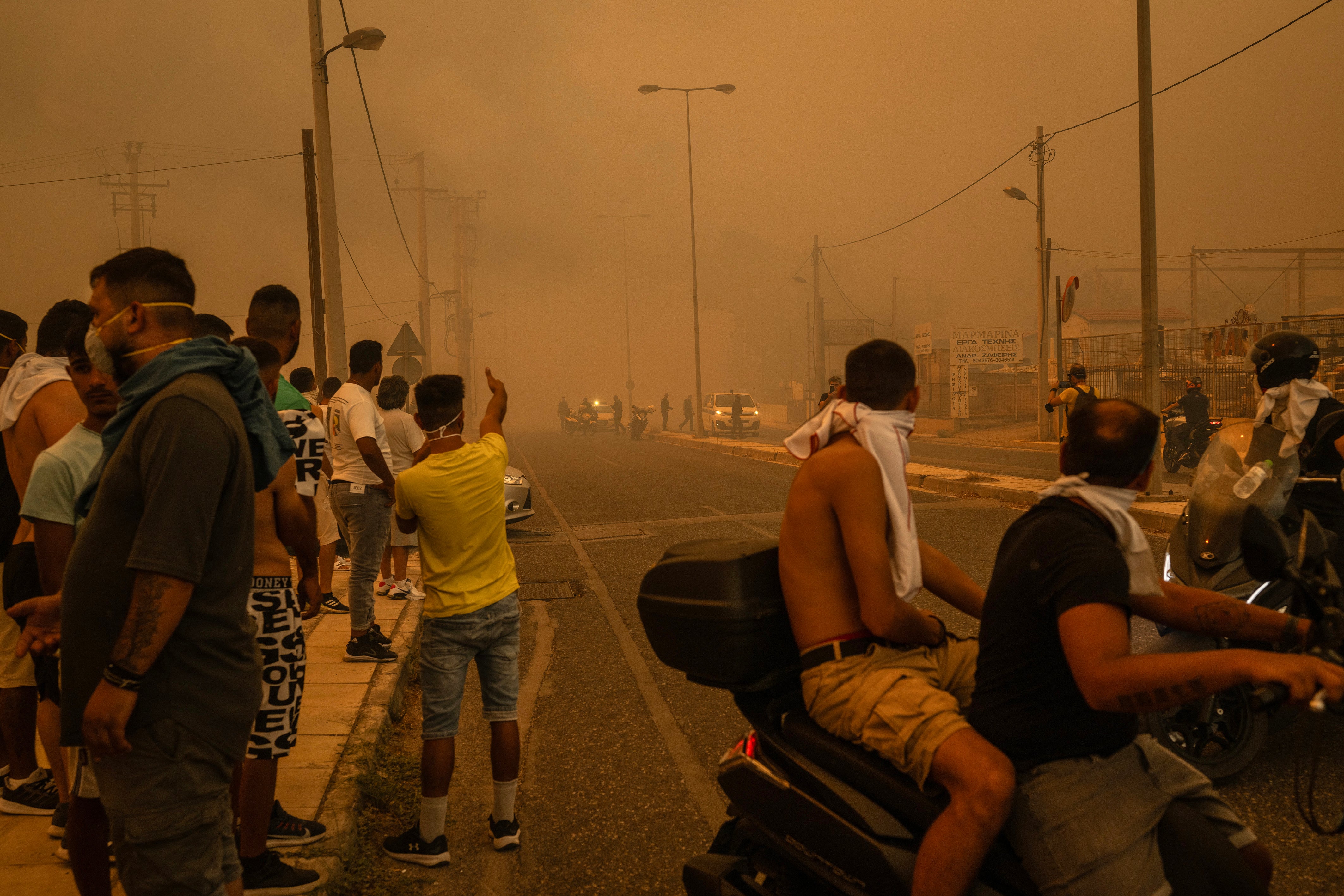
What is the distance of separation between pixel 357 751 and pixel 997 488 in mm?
11930

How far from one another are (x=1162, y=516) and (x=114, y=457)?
11.2 m

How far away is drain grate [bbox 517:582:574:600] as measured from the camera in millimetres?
8562

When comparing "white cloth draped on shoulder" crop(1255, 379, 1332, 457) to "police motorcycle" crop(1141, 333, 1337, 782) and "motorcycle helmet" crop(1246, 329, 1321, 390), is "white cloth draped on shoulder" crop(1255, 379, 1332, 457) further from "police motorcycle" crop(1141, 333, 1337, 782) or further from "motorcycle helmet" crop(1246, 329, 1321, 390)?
Answer: "police motorcycle" crop(1141, 333, 1337, 782)

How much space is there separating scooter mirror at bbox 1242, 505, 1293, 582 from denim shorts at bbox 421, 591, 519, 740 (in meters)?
2.59

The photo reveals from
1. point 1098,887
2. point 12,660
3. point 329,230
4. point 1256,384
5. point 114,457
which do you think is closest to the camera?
point 1098,887

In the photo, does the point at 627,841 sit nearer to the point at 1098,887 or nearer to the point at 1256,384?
the point at 1098,887

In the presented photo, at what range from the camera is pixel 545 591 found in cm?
884

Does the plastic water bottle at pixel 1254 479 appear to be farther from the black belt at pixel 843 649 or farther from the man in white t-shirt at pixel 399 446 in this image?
the man in white t-shirt at pixel 399 446

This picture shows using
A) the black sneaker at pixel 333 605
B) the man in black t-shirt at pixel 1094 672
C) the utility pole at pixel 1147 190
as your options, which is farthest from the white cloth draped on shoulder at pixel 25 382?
the utility pole at pixel 1147 190

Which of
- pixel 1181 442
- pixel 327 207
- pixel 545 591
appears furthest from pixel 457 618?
pixel 1181 442

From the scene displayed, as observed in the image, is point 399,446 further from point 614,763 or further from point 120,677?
point 120,677

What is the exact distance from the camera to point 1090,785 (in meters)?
2.05

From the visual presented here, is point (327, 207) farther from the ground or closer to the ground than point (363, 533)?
farther from the ground

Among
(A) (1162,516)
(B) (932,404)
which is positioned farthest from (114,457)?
(B) (932,404)
